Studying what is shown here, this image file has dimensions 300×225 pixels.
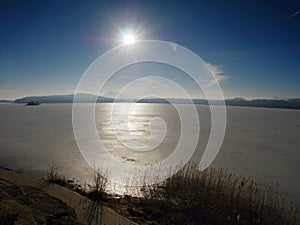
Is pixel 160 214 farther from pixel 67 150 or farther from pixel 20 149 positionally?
pixel 20 149

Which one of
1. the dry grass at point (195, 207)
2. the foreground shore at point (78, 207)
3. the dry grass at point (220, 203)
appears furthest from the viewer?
the dry grass at point (220, 203)

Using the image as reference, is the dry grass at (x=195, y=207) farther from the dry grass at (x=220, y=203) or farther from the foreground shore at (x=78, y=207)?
the foreground shore at (x=78, y=207)

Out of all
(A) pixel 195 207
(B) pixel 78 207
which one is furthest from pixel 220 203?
(B) pixel 78 207

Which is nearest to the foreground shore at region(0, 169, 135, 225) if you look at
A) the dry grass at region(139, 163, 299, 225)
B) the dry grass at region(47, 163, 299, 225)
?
the dry grass at region(47, 163, 299, 225)

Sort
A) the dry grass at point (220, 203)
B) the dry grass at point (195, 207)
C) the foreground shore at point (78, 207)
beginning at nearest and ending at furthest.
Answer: the foreground shore at point (78, 207) → the dry grass at point (195, 207) → the dry grass at point (220, 203)

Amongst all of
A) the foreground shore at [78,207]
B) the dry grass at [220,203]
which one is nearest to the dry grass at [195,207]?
the dry grass at [220,203]

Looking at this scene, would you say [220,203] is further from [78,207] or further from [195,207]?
[78,207]

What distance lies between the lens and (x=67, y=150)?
1327 cm

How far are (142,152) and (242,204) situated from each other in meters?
7.54

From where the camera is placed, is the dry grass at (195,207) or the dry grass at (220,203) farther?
A: the dry grass at (220,203)

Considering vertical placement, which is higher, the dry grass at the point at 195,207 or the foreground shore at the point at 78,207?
the foreground shore at the point at 78,207

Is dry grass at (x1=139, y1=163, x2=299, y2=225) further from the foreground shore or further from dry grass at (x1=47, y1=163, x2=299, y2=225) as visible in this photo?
the foreground shore

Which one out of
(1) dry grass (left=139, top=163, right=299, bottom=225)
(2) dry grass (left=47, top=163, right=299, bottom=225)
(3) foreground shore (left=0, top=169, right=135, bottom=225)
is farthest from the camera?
(1) dry grass (left=139, top=163, right=299, bottom=225)

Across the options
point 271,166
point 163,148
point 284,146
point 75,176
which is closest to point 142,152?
point 163,148
